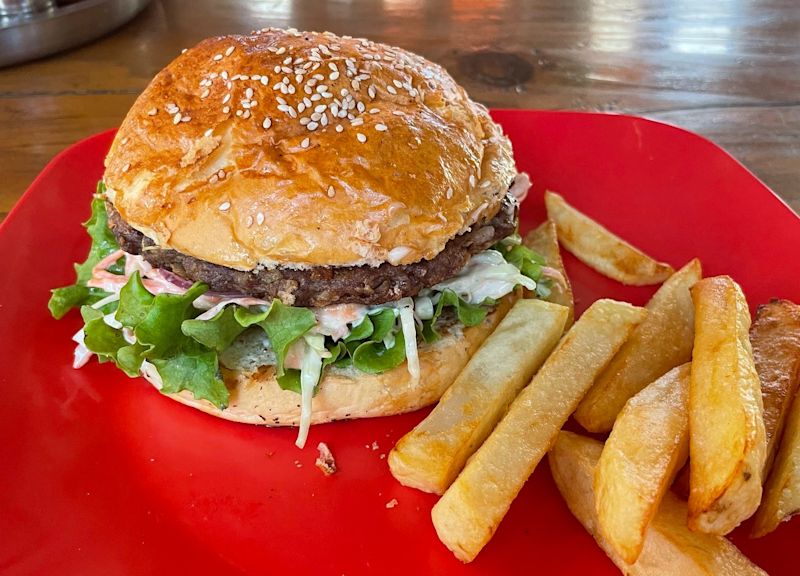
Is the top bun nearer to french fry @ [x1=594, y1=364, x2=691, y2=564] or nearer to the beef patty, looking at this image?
the beef patty

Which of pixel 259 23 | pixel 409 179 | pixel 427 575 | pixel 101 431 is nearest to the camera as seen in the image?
pixel 427 575

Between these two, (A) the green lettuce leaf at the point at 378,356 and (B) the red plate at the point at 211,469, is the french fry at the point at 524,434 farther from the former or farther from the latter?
(A) the green lettuce leaf at the point at 378,356

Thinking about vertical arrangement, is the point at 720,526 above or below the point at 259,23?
above

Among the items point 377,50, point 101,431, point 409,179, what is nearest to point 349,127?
point 409,179

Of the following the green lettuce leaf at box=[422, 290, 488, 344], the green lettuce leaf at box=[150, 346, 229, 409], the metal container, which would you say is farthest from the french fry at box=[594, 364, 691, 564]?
the metal container

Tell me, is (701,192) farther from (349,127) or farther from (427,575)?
(427,575)

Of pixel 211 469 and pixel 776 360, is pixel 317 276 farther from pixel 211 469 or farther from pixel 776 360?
pixel 776 360

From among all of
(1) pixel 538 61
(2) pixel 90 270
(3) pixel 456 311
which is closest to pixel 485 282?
(3) pixel 456 311
